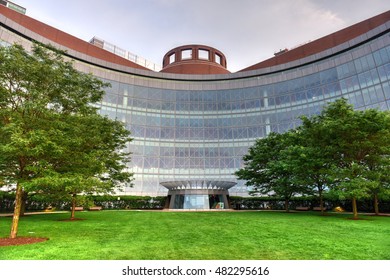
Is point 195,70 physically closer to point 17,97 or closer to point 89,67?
point 89,67

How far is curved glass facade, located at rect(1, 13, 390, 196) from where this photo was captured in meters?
45.8

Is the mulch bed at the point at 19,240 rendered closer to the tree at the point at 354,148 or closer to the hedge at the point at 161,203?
the tree at the point at 354,148

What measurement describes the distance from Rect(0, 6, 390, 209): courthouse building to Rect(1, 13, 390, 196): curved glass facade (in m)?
0.18

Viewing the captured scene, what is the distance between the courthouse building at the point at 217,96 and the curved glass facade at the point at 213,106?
0.59ft

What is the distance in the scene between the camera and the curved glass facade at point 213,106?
1804 inches

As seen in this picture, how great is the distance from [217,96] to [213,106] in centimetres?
250

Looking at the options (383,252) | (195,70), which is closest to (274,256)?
(383,252)

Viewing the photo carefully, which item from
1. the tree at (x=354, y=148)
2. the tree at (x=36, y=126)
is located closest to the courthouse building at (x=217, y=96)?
the tree at (x=354, y=148)

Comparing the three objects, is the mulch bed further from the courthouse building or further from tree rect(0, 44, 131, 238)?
the courthouse building

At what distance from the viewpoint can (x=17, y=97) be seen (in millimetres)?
10500

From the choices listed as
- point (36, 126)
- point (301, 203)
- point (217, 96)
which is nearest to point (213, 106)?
point (217, 96)

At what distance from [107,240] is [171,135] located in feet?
137
